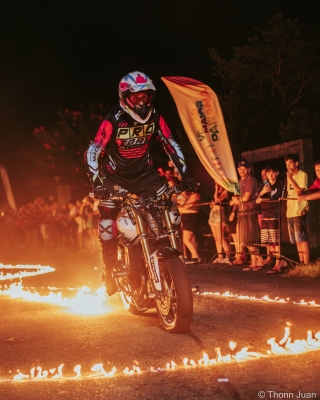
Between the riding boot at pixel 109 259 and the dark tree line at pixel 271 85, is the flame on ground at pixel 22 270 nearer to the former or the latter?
the riding boot at pixel 109 259

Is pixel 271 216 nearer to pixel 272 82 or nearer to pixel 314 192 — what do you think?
pixel 314 192

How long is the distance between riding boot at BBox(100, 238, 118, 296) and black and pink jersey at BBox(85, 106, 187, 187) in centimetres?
77

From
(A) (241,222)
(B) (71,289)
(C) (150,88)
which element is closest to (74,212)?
(A) (241,222)

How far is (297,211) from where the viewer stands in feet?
41.4

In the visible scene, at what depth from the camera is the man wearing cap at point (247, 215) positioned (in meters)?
13.9

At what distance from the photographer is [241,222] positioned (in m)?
14.2

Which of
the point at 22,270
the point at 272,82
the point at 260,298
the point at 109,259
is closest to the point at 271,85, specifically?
the point at 272,82

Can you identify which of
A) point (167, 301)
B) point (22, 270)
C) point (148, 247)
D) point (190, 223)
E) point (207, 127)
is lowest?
point (22, 270)

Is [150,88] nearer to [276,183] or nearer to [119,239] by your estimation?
[119,239]

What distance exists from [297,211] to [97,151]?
5446mm

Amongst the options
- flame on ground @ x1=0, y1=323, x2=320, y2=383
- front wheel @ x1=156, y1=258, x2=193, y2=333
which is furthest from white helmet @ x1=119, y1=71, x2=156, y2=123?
flame on ground @ x1=0, y1=323, x2=320, y2=383

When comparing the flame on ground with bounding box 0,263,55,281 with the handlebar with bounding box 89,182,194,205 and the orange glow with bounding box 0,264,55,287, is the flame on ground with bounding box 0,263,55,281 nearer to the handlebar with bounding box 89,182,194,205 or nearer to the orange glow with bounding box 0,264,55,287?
the orange glow with bounding box 0,264,55,287

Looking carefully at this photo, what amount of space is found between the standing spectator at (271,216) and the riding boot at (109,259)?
195 inches

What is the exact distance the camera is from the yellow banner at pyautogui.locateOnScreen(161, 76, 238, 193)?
13.7 meters
